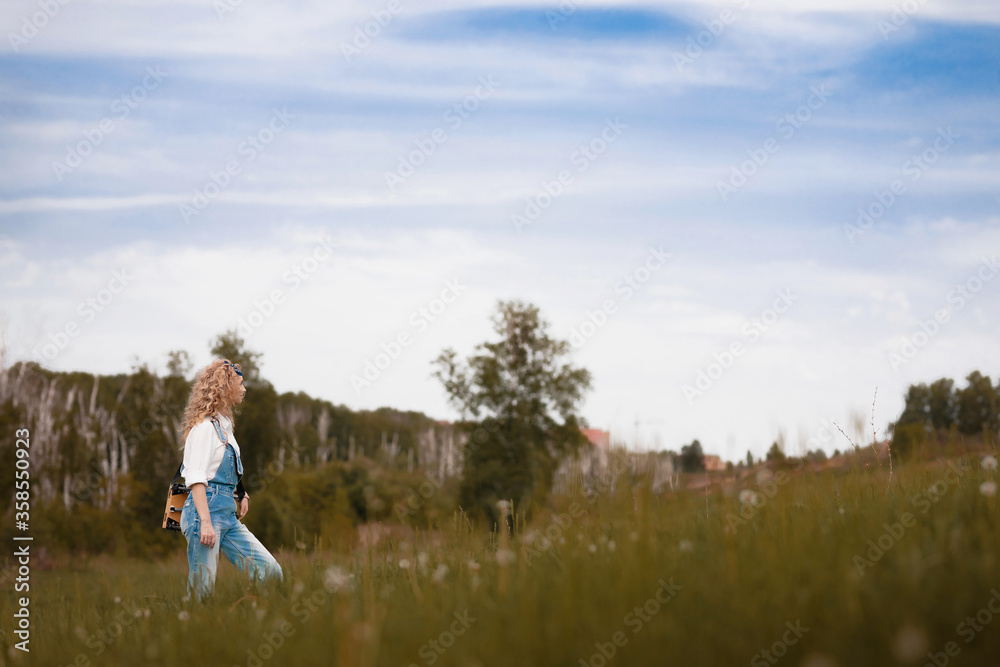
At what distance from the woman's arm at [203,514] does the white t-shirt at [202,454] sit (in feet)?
0.22

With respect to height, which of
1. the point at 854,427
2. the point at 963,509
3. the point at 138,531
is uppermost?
the point at 854,427

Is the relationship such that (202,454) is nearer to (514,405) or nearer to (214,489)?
(214,489)

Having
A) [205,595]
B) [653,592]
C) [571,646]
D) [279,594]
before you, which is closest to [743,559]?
[653,592]

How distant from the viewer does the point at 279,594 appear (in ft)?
20.6

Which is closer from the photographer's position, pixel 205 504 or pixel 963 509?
pixel 963 509

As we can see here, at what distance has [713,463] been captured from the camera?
6.41m

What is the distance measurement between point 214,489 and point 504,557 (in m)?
3.61

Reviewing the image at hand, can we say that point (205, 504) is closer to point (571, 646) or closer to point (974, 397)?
point (571, 646)

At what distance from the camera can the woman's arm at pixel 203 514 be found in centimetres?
683

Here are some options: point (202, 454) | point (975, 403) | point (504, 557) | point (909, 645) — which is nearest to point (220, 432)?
point (202, 454)

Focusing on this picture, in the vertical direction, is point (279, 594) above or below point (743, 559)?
below

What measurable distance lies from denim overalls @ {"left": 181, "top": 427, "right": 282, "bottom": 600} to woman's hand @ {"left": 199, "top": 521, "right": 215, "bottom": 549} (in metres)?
0.19

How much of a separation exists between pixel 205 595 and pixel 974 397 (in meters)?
82.4

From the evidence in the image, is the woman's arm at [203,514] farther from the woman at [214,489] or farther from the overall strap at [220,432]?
the overall strap at [220,432]
